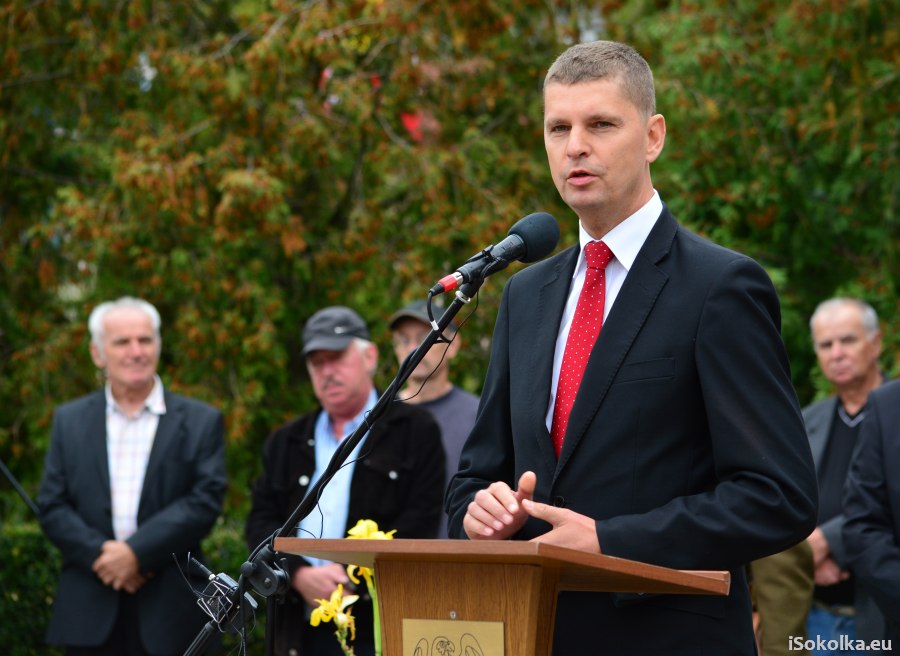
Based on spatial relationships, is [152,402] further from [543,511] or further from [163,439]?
[543,511]

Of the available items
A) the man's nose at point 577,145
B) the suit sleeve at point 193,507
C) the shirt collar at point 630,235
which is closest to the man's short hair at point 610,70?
the man's nose at point 577,145

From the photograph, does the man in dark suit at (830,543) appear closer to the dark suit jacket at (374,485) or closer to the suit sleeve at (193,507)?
the dark suit jacket at (374,485)

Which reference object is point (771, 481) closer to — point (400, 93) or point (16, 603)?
point (16, 603)

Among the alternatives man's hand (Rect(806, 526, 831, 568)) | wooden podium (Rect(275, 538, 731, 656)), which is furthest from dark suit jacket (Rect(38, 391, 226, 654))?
wooden podium (Rect(275, 538, 731, 656))

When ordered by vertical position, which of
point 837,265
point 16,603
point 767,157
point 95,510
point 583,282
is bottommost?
point 16,603

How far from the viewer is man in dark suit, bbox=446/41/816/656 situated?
267cm

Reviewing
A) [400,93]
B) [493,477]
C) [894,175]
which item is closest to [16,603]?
[400,93]

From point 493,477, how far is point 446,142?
719cm

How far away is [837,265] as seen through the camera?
32.9ft

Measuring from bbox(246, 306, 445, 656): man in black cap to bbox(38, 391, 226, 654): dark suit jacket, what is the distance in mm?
442

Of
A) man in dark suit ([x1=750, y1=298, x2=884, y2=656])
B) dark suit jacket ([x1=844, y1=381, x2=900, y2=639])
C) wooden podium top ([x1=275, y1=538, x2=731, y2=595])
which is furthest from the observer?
man in dark suit ([x1=750, y1=298, x2=884, y2=656])

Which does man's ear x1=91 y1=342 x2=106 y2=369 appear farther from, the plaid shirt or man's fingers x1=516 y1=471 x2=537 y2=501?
man's fingers x1=516 y1=471 x2=537 y2=501

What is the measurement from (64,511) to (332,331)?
5.59ft

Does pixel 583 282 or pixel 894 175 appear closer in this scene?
pixel 583 282
